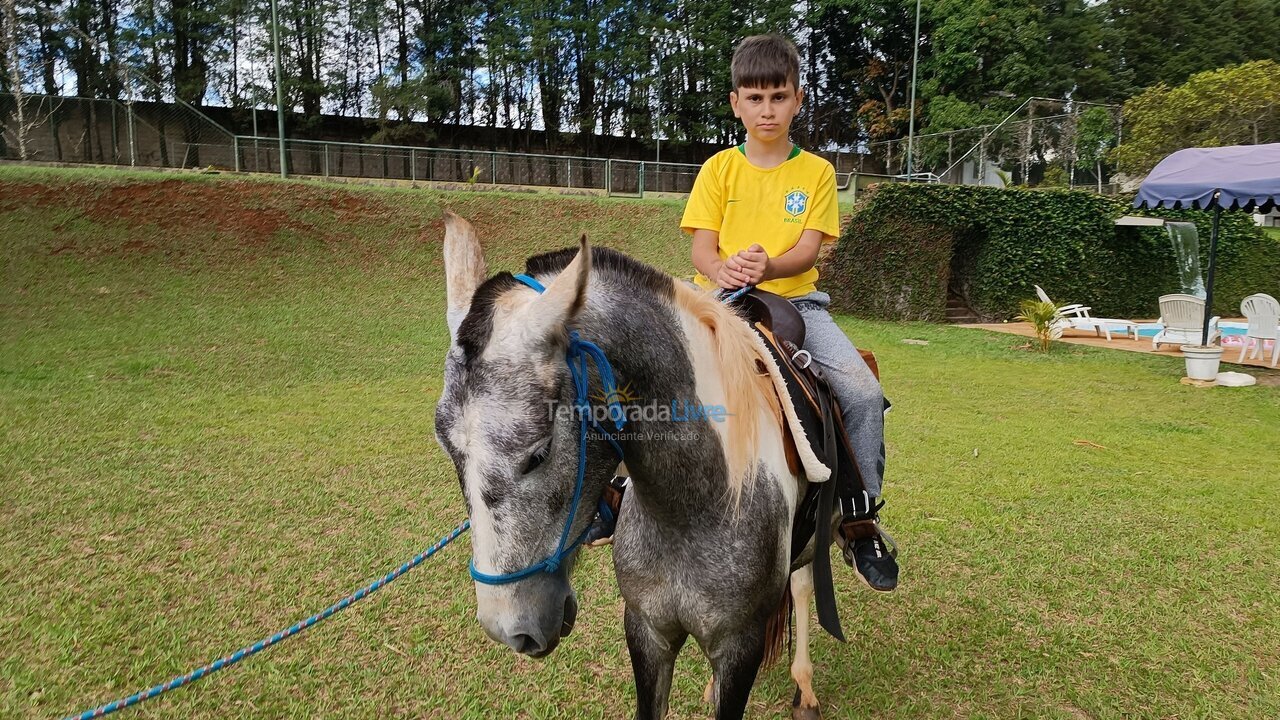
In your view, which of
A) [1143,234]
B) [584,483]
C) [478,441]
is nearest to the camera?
[478,441]

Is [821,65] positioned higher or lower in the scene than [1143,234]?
higher

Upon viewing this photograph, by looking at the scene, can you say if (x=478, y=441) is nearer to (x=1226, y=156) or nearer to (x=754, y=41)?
(x=754, y=41)

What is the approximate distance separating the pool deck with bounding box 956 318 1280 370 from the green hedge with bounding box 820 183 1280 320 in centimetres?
94

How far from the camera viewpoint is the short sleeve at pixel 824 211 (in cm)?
242

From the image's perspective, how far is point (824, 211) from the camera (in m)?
2.43

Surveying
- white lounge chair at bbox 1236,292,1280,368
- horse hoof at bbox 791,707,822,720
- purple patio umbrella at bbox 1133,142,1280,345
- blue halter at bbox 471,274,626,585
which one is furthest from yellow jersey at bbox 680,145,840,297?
white lounge chair at bbox 1236,292,1280,368

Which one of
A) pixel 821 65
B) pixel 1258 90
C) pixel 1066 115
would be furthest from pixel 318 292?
pixel 821 65

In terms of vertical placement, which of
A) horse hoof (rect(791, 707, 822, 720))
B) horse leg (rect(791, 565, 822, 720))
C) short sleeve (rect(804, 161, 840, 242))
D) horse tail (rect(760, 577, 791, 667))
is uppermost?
short sleeve (rect(804, 161, 840, 242))

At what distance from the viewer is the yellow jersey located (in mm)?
2477

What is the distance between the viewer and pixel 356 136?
3173cm

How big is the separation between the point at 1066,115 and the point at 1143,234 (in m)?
6.66

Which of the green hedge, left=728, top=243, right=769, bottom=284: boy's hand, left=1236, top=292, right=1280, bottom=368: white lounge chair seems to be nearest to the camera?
left=728, top=243, right=769, bottom=284: boy's hand

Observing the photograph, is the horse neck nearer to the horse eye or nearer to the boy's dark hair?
the horse eye

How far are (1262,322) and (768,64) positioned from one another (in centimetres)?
1145
